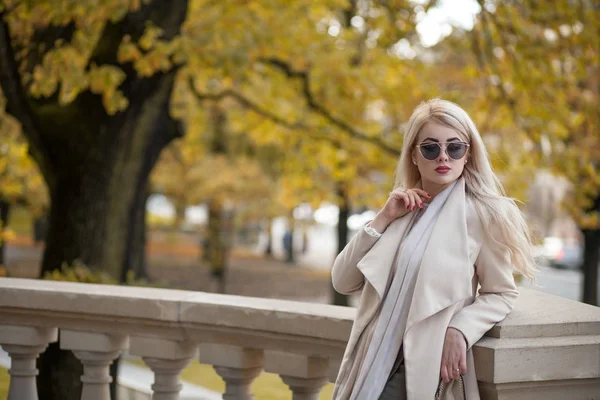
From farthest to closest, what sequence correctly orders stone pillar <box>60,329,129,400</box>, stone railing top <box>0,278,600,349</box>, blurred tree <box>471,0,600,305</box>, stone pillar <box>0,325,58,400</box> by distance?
blurred tree <box>471,0,600,305</box>
stone pillar <box>0,325,58,400</box>
stone pillar <box>60,329,129,400</box>
stone railing top <box>0,278,600,349</box>

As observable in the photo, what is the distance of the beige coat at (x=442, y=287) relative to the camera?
2.73 metres

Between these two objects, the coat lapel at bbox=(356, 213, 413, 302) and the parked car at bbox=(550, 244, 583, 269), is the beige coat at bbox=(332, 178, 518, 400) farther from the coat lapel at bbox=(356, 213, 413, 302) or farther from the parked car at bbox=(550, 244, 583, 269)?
the parked car at bbox=(550, 244, 583, 269)

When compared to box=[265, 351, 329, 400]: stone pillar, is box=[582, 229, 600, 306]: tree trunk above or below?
above

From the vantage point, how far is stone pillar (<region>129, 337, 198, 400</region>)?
3912 mm

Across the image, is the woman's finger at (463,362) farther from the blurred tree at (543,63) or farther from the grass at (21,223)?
the grass at (21,223)

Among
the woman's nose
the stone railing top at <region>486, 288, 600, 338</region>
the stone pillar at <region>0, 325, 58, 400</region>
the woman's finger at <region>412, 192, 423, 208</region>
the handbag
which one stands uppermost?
the woman's nose

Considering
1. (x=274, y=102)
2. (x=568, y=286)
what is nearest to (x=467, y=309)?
(x=274, y=102)

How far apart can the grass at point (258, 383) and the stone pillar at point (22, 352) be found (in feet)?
14.9

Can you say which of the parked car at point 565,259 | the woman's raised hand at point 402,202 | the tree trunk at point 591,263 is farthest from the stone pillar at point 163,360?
the parked car at point 565,259

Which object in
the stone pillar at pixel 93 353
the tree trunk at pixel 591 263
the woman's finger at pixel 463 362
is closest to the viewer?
the woman's finger at pixel 463 362

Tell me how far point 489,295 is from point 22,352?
2.56 metres

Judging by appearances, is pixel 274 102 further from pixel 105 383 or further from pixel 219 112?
pixel 105 383

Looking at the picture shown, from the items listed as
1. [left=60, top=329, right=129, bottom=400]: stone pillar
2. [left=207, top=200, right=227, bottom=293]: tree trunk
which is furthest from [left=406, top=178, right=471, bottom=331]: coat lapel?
[left=207, top=200, right=227, bottom=293]: tree trunk

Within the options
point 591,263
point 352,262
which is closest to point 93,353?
point 352,262
